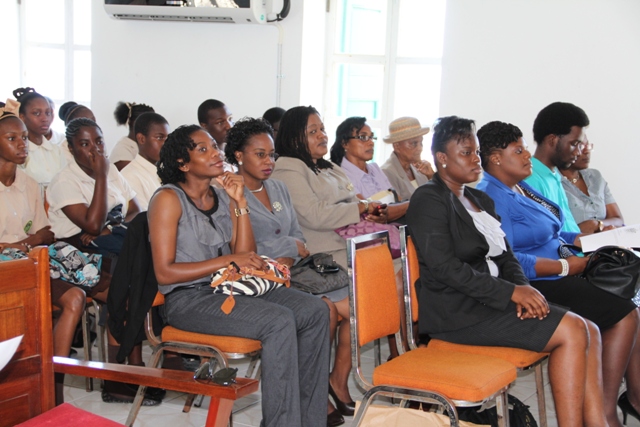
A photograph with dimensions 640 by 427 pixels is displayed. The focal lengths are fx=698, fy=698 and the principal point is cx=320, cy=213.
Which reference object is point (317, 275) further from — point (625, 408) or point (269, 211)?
point (625, 408)

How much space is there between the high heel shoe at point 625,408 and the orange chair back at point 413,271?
43.9 inches

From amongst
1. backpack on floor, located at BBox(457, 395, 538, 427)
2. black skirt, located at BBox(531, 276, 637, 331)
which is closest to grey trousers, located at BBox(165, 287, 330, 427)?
backpack on floor, located at BBox(457, 395, 538, 427)

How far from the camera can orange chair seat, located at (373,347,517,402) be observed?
205cm

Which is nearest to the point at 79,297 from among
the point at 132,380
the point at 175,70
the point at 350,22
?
the point at 132,380

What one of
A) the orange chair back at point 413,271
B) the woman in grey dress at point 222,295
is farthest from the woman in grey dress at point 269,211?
the orange chair back at point 413,271

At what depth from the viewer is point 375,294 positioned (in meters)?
2.33

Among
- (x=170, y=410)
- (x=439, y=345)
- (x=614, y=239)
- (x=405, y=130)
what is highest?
(x=405, y=130)

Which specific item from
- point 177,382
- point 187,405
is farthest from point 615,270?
point 177,382

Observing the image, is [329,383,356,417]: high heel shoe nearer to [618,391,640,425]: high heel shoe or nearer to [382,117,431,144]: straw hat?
[618,391,640,425]: high heel shoe

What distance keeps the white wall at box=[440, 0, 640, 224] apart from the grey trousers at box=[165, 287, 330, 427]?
314cm

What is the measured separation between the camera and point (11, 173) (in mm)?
3189

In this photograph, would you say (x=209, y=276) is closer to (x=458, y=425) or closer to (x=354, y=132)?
(x=458, y=425)

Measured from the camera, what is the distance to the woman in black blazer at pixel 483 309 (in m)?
2.36

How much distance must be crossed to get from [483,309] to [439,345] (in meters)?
0.20
